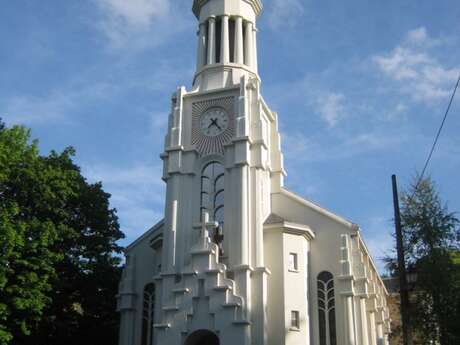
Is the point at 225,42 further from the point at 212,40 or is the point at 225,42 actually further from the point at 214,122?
the point at 214,122

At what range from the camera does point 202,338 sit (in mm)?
31438

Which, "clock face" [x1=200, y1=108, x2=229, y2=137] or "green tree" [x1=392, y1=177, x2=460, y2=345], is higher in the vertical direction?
"clock face" [x1=200, y1=108, x2=229, y2=137]

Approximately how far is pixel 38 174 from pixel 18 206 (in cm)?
205

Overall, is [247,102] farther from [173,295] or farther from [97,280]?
[97,280]

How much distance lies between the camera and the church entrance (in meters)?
30.3

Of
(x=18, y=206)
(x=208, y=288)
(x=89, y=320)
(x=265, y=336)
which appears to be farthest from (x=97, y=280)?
(x=265, y=336)

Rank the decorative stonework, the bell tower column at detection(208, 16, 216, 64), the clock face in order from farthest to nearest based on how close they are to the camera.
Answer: the bell tower column at detection(208, 16, 216, 64), the clock face, the decorative stonework

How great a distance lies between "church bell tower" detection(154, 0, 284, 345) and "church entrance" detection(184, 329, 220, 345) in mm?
84

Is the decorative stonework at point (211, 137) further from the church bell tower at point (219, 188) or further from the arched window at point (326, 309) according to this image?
the arched window at point (326, 309)

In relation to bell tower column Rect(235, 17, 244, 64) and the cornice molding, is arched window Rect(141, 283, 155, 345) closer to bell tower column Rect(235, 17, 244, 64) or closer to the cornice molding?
bell tower column Rect(235, 17, 244, 64)

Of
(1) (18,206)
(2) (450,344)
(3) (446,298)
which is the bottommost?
(2) (450,344)

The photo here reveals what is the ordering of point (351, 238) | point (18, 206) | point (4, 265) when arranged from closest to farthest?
point (4, 265) → point (18, 206) → point (351, 238)

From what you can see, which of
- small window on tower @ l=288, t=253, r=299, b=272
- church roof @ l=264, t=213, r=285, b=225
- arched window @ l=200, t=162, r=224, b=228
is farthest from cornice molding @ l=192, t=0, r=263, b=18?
small window on tower @ l=288, t=253, r=299, b=272

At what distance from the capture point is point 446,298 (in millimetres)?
28547
